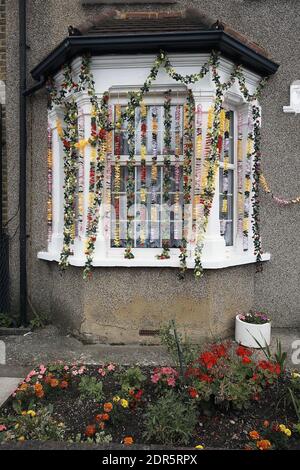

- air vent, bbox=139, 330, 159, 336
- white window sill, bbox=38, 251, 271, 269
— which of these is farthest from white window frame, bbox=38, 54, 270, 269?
air vent, bbox=139, 330, 159, 336

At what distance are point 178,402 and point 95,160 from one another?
2.90 meters

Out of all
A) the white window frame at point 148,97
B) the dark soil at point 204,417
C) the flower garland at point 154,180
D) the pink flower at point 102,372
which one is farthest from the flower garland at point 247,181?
the pink flower at point 102,372

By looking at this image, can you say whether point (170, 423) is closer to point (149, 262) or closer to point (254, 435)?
point (254, 435)

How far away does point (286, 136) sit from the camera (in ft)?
17.2

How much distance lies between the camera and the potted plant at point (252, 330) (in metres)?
4.58

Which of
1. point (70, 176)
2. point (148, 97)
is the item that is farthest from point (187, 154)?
point (70, 176)

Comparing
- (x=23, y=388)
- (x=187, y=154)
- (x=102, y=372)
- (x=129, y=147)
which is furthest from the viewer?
(x=129, y=147)

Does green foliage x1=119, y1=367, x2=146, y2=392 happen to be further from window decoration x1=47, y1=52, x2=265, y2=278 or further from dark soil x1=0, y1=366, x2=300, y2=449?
window decoration x1=47, y1=52, x2=265, y2=278

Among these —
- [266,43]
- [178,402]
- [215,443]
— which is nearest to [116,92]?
[266,43]

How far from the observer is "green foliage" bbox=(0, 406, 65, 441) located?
2678 millimetres

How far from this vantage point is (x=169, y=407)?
2748 millimetres

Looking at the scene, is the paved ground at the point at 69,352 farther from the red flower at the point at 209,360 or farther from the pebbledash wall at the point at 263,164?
the red flower at the point at 209,360

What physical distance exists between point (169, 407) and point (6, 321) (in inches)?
130
